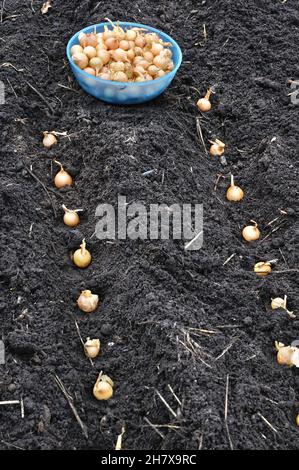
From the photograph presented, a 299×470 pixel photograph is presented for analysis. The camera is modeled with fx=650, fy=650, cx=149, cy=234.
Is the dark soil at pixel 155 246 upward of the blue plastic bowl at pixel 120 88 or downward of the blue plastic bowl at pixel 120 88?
downward

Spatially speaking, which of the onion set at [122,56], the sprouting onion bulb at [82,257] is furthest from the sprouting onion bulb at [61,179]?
the onion set at [122,56]

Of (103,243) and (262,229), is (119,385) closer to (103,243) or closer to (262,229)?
(103,243)

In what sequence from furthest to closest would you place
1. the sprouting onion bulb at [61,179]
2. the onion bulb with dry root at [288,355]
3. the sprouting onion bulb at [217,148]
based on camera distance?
the sprouting onion bulb at [217,148]
the sprouting onion bulb at [61,179]
the onion bulb with dry root at [288,355]

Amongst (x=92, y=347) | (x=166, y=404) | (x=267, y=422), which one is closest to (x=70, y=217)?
(x=92, y=347)

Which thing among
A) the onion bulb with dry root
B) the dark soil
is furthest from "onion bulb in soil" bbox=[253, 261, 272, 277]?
the onion bulb with dry root

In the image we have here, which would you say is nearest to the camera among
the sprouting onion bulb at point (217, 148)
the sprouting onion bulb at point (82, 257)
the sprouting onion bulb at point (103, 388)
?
the sprouting onion bulb at point (103, 388)

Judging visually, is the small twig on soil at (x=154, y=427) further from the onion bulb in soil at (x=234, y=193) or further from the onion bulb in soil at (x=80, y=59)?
the onion bulb in soil at (x=80, y=59)
